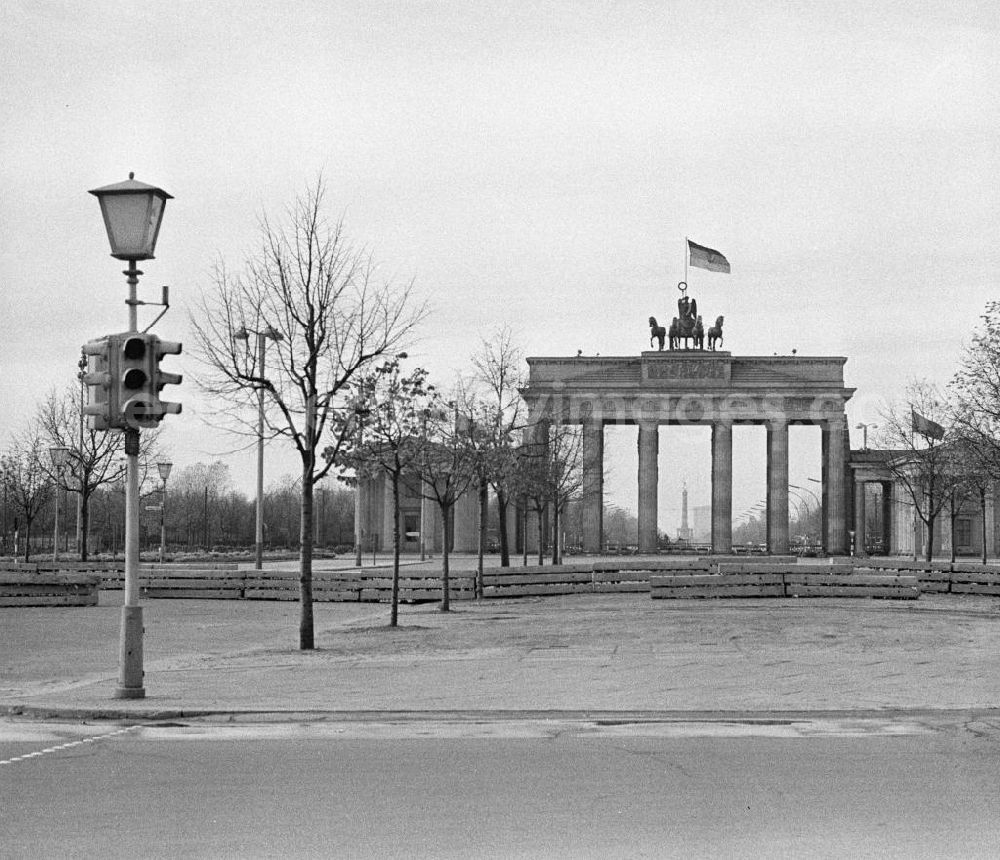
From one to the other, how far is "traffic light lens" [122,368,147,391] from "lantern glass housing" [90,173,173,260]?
1.53 m

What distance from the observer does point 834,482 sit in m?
92.1

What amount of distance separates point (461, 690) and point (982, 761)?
669 centimetres

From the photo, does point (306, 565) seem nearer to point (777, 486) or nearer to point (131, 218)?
point (131, 218)

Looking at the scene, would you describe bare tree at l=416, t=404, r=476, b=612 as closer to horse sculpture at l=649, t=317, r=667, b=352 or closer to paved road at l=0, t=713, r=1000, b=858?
paved road at l=0, t=713, r=1000, b=858

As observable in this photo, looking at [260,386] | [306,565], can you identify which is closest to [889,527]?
[306,565]

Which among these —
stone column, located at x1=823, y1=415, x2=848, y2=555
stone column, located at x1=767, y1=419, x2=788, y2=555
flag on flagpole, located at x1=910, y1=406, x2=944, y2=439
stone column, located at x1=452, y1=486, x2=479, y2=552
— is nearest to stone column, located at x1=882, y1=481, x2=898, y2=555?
stone column, located at x1=823, y1=415, x2=848, y2=555

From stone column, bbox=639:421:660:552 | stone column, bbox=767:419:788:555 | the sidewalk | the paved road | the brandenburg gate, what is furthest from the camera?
stone column, bbox=639:421:660:552

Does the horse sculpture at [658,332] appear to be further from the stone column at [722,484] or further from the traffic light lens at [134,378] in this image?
the traffic light lens at [134,378]

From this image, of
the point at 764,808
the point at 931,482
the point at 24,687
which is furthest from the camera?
the point at 931,482

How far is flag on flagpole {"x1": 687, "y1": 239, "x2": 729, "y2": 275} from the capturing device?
274 ft

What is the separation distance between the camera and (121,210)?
15734 millimetres

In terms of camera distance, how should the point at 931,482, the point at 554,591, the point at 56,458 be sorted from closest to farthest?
the point at 554,591
the point at 56,458
the point at 931,482

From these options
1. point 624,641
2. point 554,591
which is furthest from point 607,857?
point 554,591

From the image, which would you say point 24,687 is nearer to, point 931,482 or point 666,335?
point 931,482
